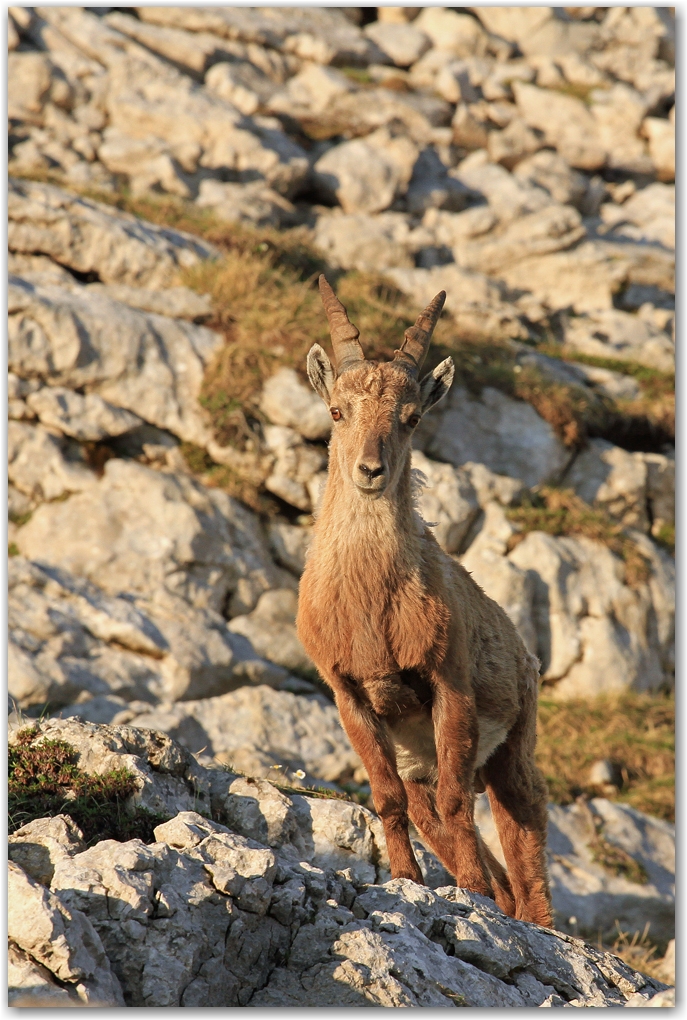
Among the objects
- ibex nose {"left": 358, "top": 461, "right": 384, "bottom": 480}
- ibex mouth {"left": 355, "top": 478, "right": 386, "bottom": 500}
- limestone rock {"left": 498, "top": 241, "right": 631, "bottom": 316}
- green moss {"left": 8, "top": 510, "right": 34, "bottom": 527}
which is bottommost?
green moss {"left": 8, "top": 510, "right": 34, "bottom": 527}

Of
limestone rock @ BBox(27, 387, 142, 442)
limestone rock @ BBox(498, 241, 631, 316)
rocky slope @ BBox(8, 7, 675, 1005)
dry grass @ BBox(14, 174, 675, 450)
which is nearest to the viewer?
rocky slope @ BBox(8, 7, 675, 1005)

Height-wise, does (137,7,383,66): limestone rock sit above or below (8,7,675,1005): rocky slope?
above

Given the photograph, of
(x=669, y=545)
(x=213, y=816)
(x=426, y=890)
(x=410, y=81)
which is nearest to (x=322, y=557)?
(x=213, y=816)

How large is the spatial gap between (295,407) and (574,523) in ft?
16.6

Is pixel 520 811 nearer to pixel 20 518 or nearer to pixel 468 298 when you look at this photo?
pixel 20 518

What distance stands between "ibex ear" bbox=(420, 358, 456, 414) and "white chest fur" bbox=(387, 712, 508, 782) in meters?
2.41

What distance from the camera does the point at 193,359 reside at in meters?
15.7

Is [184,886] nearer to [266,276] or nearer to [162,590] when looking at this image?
[162,590]

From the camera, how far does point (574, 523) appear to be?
1636cm

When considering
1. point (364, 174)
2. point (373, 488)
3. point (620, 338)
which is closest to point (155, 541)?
point (373, 488)

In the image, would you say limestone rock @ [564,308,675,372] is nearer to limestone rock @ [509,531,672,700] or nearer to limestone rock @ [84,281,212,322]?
limestone rock @ [509,531,672,700]

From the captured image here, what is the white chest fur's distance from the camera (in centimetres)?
730

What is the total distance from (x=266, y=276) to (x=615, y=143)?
18.4 meters

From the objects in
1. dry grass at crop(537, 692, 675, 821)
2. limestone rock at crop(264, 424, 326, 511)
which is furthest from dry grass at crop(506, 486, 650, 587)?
limestone rock at crop(264, 424, 326, 511)
